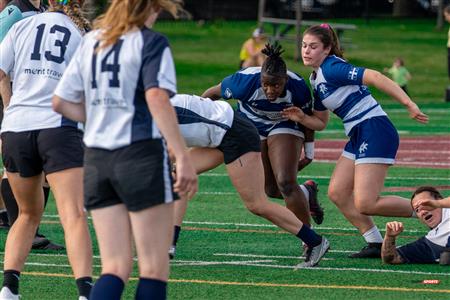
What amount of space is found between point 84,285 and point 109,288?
53.8 inches

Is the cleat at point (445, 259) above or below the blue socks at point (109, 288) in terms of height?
below

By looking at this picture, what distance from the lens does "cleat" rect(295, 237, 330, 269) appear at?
9453 millimetres

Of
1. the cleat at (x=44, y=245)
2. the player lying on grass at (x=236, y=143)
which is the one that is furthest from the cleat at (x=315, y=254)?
the cleat at (x=44, y=245)

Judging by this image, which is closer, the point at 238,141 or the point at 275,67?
the point at 238,141

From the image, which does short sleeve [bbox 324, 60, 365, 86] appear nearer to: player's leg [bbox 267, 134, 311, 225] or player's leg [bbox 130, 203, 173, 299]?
player's leg [bbox 267, 134, 311, 225]

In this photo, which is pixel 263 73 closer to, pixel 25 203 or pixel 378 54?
pixel 25 203

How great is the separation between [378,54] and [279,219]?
2935cm

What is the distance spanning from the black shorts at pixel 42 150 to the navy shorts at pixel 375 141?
2.64m

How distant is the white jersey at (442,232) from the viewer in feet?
31.3

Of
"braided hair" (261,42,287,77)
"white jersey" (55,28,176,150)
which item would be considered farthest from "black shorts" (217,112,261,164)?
"white jersey" (55,28,176,150)

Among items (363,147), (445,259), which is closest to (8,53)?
(363,147)

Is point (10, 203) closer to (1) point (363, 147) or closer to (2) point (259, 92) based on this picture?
(2) point (259, 92)

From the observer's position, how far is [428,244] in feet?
31.5

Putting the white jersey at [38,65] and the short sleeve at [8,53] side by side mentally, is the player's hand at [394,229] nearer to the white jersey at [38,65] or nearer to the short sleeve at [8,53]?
the white jersey at [38,65]
